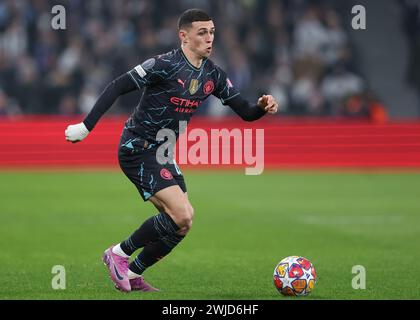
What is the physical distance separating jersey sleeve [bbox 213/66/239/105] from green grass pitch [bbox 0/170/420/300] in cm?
175

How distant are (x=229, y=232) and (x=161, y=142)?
15.0 ft

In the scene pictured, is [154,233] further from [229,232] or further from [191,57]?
[229,232]

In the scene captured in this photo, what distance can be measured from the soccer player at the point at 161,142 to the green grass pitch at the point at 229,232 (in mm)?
354

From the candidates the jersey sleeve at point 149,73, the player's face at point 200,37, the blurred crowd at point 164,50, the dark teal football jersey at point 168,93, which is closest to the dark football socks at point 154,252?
the dark teal football jersey at point 168,93

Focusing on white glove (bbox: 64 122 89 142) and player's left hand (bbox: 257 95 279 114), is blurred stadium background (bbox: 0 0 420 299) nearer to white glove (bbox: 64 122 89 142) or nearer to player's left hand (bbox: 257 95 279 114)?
player's left hand (bbox: 257 95 279 114)

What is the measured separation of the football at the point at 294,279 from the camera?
8359 mm

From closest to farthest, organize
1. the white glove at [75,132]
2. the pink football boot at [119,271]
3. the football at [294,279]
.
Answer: the white glove at [75,132]
the football at [294,279]
the pink football boot at [119,271]

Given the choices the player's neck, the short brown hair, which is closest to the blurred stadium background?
the player's neck

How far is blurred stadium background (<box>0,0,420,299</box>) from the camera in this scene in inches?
512

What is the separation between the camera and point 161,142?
28.9ft

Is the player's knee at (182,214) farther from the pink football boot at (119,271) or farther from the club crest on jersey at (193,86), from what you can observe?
the club crest on jersey at (193,86)

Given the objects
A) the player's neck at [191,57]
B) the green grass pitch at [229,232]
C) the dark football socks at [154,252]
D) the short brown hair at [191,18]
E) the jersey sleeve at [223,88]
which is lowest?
the green grass pitch at [229,232]

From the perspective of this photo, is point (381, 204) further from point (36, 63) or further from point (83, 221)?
point (36, 63)

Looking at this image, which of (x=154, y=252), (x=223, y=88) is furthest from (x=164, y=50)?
(x=154, y=252)
